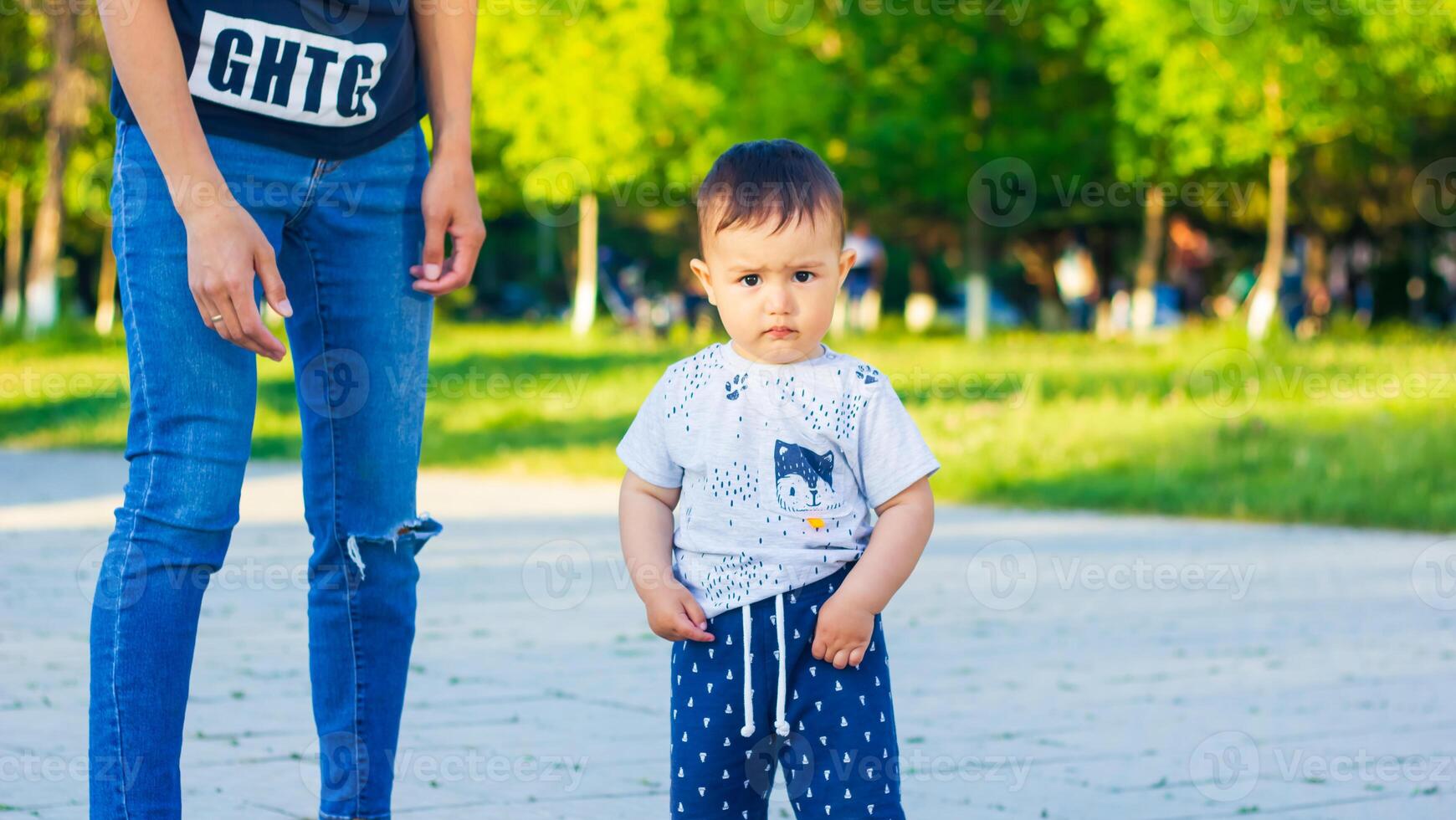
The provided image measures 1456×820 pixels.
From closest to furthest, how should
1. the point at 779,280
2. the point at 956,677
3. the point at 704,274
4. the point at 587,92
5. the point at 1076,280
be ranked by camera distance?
the point at 779,280
the point at 704,274
the point at 956,677
the point at 587,92
the point at 1076,280

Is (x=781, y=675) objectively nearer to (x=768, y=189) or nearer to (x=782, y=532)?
(x=782, y=532)

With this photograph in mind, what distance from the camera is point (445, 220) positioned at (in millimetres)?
3223

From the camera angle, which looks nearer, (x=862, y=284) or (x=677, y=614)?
(x=677, y=614)

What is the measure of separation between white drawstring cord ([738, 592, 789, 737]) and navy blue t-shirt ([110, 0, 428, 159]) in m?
1.06

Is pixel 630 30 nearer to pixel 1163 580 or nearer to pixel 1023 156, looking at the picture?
pixel 1023 156

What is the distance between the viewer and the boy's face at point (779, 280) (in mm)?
2742

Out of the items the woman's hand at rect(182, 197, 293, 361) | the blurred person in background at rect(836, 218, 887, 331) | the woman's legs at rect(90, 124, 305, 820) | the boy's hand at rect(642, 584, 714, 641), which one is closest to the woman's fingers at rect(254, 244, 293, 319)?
the woman's hand at rect(182, 197, 293, 361)

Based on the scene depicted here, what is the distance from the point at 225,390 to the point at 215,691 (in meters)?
2.26

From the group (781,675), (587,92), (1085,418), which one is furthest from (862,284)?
(781,675)

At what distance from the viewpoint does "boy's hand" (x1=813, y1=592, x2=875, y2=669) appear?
2646 millimetres

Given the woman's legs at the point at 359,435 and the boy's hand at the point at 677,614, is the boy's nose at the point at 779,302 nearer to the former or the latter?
the boy's hand at the point at 677,614

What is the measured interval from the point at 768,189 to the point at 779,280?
14 centimetres

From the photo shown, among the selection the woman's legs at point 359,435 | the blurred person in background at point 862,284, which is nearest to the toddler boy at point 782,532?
the woman's legs at point 359,435

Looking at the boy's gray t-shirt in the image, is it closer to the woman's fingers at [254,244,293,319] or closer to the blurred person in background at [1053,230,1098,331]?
the woman's fingers at [254,244,293,319]
